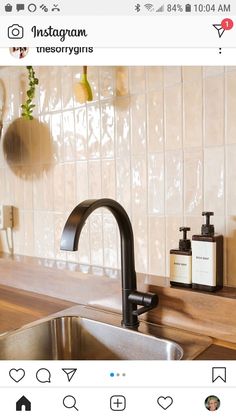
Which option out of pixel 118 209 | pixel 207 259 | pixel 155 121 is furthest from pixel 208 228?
pixel 155 121

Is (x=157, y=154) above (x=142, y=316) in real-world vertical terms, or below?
above

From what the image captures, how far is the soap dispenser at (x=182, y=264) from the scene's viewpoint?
665 millimetres

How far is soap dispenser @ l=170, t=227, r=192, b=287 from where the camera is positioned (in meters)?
0.67

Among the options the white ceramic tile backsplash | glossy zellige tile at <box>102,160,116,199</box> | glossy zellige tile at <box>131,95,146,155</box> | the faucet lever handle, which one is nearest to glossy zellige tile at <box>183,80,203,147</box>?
the white ceramic tile backsplash

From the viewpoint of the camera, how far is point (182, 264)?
2.20 ft

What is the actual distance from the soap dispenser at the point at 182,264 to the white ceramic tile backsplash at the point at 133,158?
0.22 ft

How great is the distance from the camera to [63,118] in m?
0.96

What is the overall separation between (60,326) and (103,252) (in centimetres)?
23

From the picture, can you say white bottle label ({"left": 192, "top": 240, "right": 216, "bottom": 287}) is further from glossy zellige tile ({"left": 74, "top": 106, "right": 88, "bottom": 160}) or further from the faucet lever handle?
glossy zellige tile ({"left": 74, "top": 106, "right": 88, "bottom": 160})
